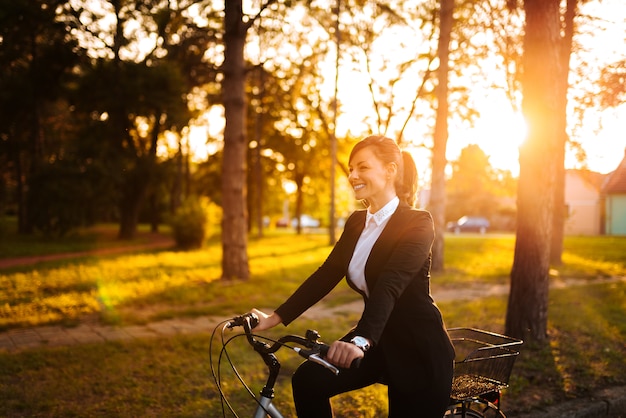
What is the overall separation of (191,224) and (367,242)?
21989mm

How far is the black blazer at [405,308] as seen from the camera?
243 centimetres

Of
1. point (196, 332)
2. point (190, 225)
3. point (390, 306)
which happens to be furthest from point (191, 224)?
point (390, 306)

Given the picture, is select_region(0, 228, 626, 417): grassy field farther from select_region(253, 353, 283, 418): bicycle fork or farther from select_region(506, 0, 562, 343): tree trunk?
select_region(253, 353, 283, 418): bicycle fork

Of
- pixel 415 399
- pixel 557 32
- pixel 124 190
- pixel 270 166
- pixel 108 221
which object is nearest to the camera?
pixel 415 399

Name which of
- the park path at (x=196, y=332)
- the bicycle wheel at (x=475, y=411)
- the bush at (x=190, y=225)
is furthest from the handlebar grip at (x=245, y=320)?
the bush at (x=190, y=225)

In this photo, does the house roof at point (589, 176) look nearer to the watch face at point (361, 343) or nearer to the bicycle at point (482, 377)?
the bicycle at point (482, 377)

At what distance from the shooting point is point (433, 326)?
255cm

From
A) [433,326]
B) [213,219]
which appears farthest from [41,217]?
[433,326]

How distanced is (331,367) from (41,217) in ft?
87.5

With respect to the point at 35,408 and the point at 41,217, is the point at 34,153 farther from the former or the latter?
the point at 35,408

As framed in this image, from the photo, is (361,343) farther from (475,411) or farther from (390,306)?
(475,411)

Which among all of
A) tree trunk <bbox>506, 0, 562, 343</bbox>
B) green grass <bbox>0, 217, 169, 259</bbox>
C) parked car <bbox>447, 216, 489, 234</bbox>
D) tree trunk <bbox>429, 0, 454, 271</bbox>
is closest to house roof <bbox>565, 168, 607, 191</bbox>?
tree trunk <bbox>429, 0, 454, 271</bbox>

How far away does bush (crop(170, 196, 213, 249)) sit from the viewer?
24.0m

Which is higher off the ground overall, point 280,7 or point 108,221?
point 280,7
